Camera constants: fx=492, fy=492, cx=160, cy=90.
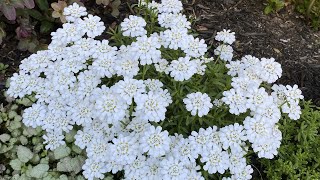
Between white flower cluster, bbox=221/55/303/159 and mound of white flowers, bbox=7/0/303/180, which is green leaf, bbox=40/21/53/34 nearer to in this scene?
mound of white flowers, bbox=7/0/303/180

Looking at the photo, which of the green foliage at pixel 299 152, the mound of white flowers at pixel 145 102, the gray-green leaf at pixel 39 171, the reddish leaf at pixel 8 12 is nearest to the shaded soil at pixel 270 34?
the green foliage at pixel 299 152

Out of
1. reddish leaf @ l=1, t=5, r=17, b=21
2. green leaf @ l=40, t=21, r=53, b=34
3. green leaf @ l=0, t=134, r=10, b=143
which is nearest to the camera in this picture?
green leaf @ l=0, t=134, r=10, b=143

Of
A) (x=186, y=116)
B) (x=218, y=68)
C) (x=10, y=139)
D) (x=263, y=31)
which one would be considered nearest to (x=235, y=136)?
(x=186, y=116)

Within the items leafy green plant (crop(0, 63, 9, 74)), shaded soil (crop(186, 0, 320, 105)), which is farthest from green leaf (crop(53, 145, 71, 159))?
shaded soil (crop(186, 0, 320, 105))

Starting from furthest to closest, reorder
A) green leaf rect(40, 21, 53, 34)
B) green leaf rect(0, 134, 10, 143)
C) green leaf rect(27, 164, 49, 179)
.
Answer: green leaf rect(40, 21, 53, 34)
green leaf rect(0, 134, 10, 143)
green leaf rect(27, 164, 49, 179)

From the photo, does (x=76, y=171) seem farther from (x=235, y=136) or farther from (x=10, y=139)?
(x=235, y=136)

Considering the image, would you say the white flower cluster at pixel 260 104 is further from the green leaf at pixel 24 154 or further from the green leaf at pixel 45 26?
the green leaf at pixel 45 26
